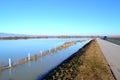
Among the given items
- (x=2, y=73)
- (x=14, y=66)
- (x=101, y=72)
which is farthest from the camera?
(x=14, y=66)

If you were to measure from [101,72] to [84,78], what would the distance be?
210 centimetres

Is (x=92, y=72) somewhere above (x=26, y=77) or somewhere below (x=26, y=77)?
above

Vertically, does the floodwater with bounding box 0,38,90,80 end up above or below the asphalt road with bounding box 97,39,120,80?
below

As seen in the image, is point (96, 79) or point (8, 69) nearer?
point (96, 79)

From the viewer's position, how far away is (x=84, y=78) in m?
12.7

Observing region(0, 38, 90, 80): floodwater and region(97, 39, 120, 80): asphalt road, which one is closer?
region(97, 39, 120, 80): asphalt road

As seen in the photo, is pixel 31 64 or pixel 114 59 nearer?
pixel 114 59

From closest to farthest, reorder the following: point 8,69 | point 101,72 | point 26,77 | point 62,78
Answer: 1. point 62,78
2. point 101,72
3. point 26,77
4. point 8,69

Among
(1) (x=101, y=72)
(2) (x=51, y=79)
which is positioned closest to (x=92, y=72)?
(1) (x=101, y=72)

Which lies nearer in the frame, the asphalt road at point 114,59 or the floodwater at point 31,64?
the asphalt road at point 114,59

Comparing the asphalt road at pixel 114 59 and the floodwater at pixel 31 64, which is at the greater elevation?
the asphalt road at pixel 114 59

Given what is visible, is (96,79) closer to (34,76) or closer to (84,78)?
(84,78)

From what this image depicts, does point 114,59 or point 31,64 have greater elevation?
point 114,59

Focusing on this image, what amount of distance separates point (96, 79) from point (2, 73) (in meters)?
9.95
